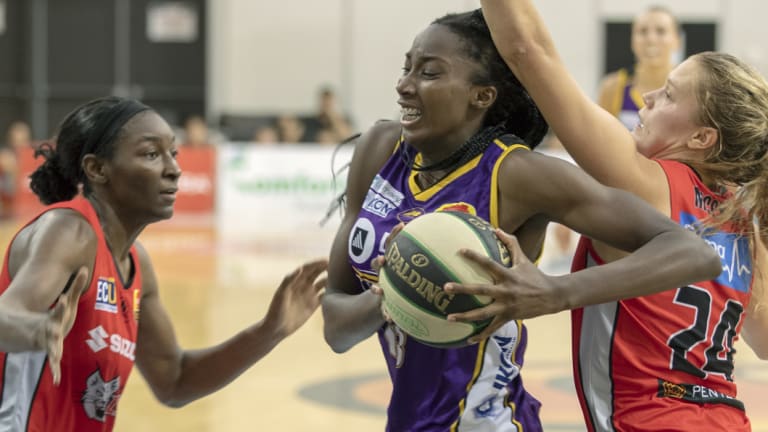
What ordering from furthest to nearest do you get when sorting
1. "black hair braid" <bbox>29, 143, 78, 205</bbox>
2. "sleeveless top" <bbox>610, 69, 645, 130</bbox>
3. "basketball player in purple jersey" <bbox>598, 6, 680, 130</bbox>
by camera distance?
"sleeveless top" <bbox>610, 69, 645, 130</bbox>
"basketball player in purple jersey" <bbox>598, 6, 680, 130</bbox>
"black hair braid" <bbox>29, 143, 78, 205</bbox>

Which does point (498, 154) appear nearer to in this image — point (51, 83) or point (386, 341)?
point (386, 341)

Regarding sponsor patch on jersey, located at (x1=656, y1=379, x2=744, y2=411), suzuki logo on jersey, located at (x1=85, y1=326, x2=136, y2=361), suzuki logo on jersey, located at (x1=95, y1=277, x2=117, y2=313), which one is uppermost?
suzuki logo on jersey, located at (x1=95, y1=277, x2=117, y2=313)

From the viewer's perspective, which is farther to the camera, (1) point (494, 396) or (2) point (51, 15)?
(2) point (51, 15)

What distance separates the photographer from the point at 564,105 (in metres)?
2.34

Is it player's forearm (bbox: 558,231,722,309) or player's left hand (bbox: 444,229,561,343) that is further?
player's forearm (bbox: 558,231,722,309)

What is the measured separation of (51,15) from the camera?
20641mm

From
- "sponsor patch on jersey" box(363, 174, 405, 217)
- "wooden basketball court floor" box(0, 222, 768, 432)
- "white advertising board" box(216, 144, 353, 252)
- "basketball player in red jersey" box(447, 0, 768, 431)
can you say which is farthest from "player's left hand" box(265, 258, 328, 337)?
"white advertising board" box(216, 144, 353, 252)

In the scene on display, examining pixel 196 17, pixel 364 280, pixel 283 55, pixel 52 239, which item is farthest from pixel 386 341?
pixel 196 17

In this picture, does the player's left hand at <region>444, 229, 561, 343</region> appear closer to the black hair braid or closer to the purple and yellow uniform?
the purple and yellow uniform

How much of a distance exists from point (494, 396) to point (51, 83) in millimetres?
19416

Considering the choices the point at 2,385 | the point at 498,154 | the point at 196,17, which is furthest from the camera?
the point at 196,17

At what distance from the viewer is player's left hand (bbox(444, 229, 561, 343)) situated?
6.68 feet

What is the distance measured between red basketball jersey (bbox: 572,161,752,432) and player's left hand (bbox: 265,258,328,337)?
1.01m

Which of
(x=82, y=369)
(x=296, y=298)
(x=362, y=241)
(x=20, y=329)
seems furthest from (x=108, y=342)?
(x=362, y=241)
